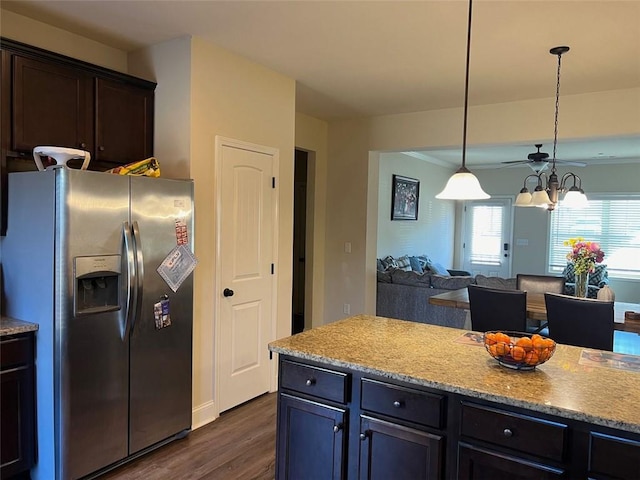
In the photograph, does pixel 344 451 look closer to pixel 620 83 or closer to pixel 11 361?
pixel 11 361

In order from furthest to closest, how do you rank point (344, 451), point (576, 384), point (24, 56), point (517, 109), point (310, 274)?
point (310, 274) < point (517, 109) < point (24, 56) < point (344, 451) < point (576, 384)

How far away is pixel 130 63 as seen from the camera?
3465 mm

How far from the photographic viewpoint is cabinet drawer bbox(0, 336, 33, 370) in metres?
2.39

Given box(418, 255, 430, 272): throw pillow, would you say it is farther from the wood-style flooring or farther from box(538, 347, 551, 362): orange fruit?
box(538, 347, 551, 362): orange fruit

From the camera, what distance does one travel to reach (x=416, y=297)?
222 inches

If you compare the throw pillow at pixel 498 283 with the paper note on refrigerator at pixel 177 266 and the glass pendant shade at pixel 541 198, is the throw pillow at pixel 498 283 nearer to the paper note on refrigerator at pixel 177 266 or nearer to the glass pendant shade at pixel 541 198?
the glass pendant shade at pixel 541 198

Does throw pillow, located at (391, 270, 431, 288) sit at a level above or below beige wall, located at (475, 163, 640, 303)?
below

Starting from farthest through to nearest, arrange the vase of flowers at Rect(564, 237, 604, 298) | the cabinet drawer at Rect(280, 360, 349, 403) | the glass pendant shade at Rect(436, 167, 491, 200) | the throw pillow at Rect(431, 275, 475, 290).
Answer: the throw pillow at Rect(431, 275, 475, 290)
the vase of flowers at Rect(564, 237, 604, 298)
the glass pendant shade at Rect(436, 167, 491, 200)
the cabinet drawer at Rect(280, 360, 349, 403)

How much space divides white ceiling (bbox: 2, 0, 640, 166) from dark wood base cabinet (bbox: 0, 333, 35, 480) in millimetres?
1968

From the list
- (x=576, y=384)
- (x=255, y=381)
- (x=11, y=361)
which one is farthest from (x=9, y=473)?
(x=576, y=384)

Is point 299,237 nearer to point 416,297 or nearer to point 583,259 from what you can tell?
point 416,297

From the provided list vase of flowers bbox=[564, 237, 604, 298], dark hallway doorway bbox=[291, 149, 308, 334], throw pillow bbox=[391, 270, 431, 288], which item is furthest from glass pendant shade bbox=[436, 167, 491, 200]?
dark hallway doorway bbox=[291, 149, 308, 334]

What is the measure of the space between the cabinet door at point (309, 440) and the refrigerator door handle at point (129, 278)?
1.05 metres

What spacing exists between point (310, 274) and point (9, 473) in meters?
3.72
